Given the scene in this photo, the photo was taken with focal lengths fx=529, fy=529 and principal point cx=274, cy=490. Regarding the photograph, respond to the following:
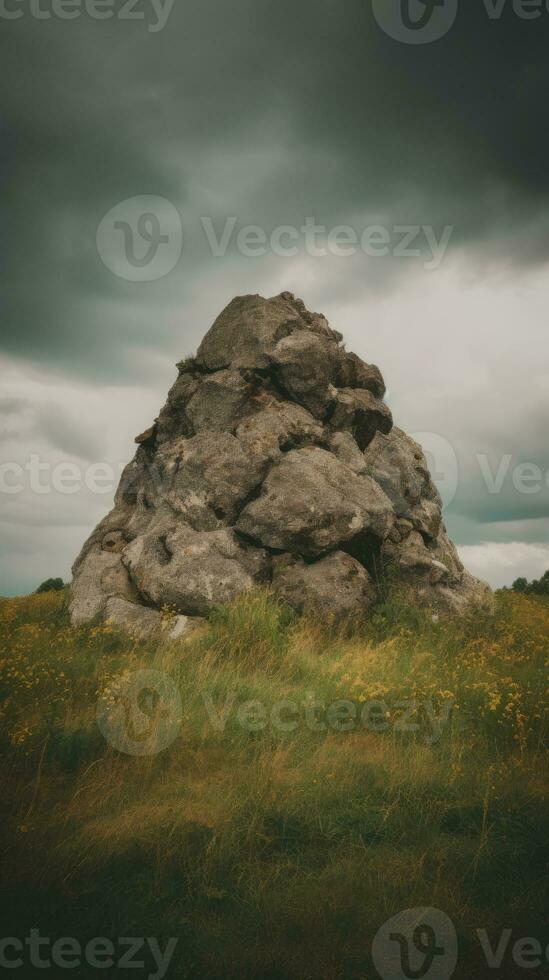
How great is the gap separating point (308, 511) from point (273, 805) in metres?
7.13

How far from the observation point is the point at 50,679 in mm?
7223

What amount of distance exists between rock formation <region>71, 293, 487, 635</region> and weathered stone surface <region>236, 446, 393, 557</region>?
0.03 metres

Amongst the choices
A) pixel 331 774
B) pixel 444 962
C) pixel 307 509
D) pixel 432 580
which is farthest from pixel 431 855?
pixel 432 580

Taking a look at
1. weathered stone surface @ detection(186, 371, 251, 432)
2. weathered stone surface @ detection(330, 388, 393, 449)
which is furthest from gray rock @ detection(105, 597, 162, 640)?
weathered stone surface @ detection(330, 388, 393, 449)

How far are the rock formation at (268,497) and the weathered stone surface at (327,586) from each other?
0.03 m

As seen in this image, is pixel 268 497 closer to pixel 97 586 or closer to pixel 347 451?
pixel 347 451

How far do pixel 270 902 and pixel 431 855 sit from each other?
1.42 metres

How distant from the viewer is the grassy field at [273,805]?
3570 millimetres

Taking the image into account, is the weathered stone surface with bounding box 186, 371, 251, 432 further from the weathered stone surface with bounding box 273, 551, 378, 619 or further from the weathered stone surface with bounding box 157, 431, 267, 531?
the weathered stone surface with bounding box 273, 551, 378, 619

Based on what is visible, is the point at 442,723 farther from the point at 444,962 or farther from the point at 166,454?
the point at 166,454

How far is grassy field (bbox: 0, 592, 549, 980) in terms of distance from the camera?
141 inches

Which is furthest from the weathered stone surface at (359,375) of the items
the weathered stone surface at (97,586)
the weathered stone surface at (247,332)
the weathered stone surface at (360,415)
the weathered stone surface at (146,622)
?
the weathered stone surface at (146,622)

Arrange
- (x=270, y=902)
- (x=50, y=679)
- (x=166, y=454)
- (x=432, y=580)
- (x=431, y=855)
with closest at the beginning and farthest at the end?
(x=270, y=902) < (x=431, y=855) < (x=50, y=679) < (x=432, y=580) < (x=166, y=454)

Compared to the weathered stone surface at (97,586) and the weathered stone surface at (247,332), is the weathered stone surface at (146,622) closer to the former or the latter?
the weathered stone surface at (97,586)
